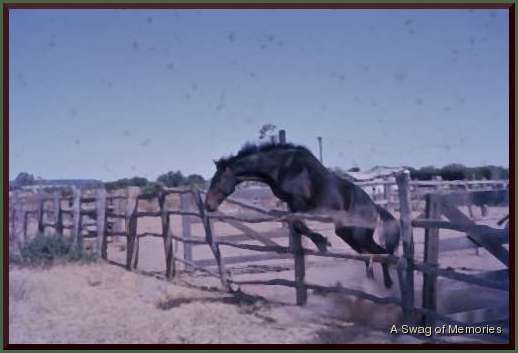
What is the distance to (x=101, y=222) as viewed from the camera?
1135cm

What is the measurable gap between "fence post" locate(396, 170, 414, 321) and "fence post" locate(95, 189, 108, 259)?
22.7 ft

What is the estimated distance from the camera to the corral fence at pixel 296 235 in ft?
18.3

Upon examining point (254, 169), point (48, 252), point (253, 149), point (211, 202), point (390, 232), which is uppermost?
point (253, 149)

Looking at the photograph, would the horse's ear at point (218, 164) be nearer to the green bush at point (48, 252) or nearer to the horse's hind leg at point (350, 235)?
the horse's hind leg at point (350, 235)

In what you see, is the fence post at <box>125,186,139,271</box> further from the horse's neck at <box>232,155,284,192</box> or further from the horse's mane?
the horse's neck at <box>232,155,284,192</box>

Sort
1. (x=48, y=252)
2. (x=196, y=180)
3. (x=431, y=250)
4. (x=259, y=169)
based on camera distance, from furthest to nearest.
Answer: (x=196, y=180)
(x=48, y=252)
(x=259, y=169)
(x=431, y=250)

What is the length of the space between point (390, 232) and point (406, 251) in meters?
1.32

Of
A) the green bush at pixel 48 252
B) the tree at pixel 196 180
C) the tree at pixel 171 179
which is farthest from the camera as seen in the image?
the tree at pixel 171 179

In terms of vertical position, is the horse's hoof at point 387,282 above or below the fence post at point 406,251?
below

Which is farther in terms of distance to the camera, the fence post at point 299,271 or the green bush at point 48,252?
the green bush at point 48,252

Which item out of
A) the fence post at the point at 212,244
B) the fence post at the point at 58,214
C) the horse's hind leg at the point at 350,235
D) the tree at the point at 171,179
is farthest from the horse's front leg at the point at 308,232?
the fence post at the point at 58,214

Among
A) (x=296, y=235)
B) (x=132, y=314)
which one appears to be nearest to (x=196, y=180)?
(x=296, y=235)

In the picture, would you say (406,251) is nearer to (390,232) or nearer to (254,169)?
(390,232)

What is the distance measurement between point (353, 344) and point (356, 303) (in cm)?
154
